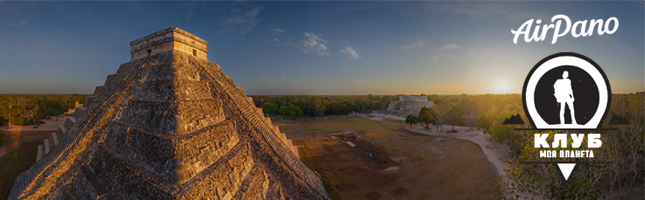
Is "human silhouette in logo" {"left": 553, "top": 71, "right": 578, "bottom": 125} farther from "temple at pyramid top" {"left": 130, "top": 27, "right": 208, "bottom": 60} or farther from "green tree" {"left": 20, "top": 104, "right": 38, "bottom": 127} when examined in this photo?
"green tree" {"left": 20, "top": 104, "right": 38, "bottom": 127}

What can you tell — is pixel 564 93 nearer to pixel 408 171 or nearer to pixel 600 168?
pixel 600 168

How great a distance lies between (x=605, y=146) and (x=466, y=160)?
13473mm

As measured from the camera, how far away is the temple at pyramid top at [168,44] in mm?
15453

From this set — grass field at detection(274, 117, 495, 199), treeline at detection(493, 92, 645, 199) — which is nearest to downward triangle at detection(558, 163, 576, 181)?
treeline at detection(493, 92, 645, 199)

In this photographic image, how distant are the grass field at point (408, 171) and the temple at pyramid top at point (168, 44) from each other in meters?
15.5

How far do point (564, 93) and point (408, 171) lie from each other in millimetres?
12655

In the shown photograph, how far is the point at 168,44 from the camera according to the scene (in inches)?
613

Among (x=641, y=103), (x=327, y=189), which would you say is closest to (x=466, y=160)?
(x=641, y=103)

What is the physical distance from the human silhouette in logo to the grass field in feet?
27.4

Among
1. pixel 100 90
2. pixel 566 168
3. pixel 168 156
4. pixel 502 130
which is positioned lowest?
pixel 502 130

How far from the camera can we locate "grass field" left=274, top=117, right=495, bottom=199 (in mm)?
14555

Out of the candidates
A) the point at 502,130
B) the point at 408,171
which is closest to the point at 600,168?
the point at 408,171

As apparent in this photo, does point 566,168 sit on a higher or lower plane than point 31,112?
lower

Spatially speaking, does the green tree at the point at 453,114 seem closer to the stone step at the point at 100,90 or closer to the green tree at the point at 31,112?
the stone step at the point at 100,90
